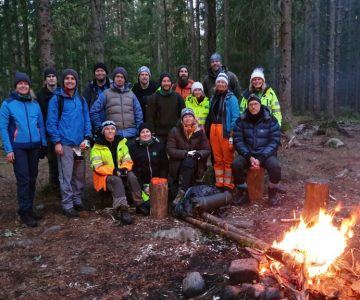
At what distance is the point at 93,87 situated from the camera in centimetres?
732

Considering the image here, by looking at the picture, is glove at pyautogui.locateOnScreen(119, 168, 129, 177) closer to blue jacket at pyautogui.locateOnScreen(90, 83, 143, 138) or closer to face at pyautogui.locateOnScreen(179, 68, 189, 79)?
blue jacket at pyautogui.locateOnScreen(90, 83, 143, 138)

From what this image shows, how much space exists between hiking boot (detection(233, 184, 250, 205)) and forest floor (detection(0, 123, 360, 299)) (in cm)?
17

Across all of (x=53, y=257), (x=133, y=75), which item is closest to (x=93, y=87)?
(x=53, y=257)

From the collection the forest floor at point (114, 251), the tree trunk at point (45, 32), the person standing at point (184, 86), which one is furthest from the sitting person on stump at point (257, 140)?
the tree trunk at point (45, 32)

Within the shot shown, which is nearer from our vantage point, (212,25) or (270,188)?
(270,188)

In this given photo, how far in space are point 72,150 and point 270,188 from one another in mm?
3621

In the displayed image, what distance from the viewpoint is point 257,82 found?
7211 mm

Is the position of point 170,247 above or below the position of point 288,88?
below

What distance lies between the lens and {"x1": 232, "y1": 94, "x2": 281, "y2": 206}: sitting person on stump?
6879 millimetres

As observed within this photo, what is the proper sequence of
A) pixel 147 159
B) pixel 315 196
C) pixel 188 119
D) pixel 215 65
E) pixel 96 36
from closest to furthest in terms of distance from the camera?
1. pixel 315 196
2. pixel 188 119
3. pixel 147 159
4. pixel 215 65
5. pixel 96 36

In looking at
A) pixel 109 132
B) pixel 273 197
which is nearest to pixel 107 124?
pixel 109 132

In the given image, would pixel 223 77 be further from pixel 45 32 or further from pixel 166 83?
pixel 45 32

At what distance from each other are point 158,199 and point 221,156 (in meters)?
1.80

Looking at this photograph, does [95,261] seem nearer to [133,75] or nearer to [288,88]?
[288,88]
